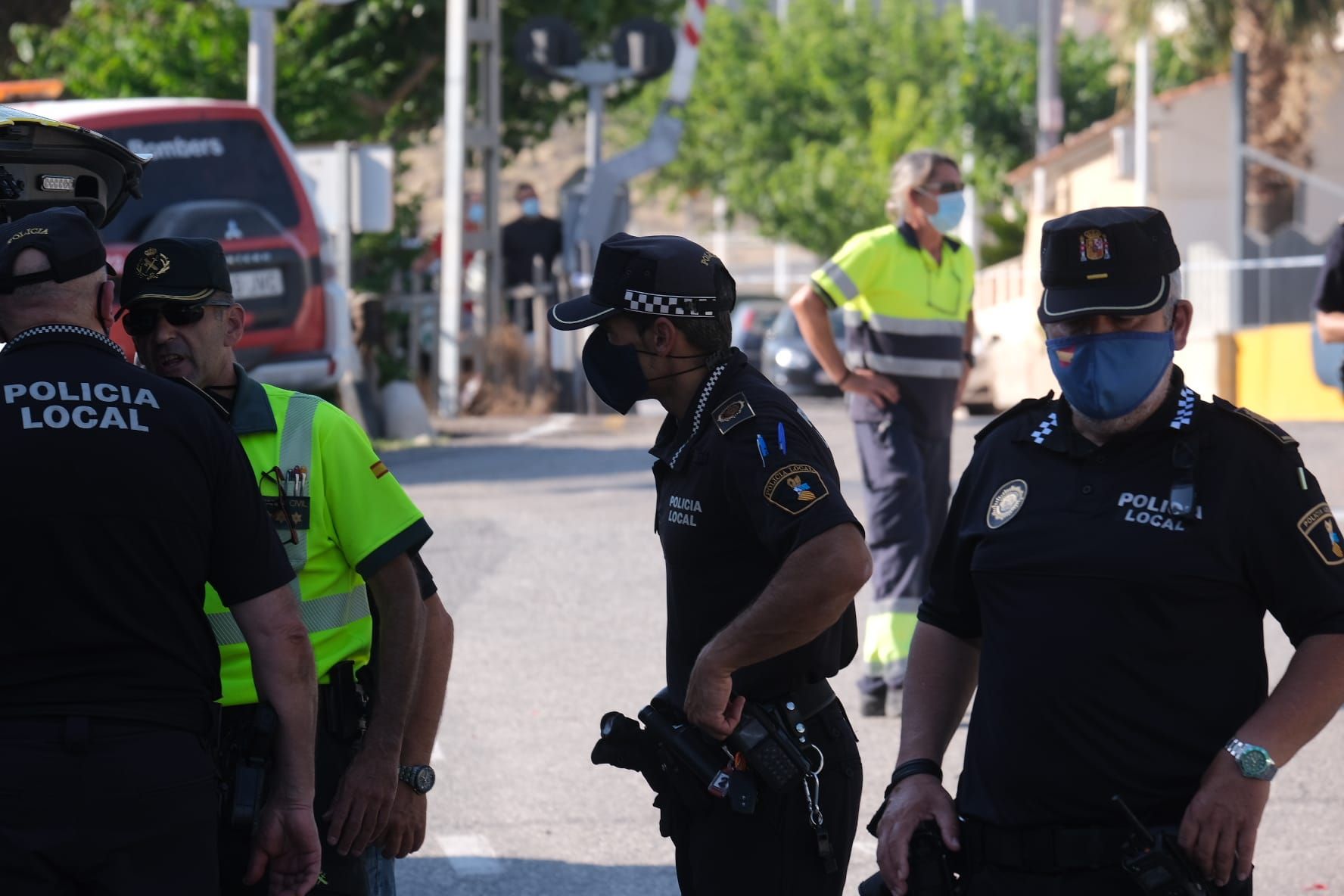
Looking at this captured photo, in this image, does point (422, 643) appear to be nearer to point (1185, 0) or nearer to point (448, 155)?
point (448, 155)

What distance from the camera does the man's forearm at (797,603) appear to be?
148 inches

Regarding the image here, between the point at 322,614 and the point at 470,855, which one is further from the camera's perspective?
the point at 470,855

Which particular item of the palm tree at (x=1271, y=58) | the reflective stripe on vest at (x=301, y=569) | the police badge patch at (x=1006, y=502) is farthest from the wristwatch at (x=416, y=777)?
the palm tree at (x=1271, y=58)

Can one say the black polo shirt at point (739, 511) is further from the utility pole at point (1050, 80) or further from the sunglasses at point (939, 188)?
the utility pole at point (1050, 80)

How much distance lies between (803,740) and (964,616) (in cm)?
48

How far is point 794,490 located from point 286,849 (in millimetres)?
1100

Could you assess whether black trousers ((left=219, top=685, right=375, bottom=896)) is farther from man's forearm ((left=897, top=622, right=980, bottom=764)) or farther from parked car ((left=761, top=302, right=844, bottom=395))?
parked car ((left=761, top=302, right=844, bottom=395))

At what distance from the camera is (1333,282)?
7.46m

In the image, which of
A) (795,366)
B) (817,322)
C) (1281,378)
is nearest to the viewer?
(817,322)

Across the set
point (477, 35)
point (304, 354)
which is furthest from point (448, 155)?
point (304, 354)

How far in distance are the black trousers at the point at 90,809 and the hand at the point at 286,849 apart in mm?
266

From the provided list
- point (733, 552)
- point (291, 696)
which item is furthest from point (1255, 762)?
point (291, 696)

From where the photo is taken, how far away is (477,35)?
21000mm

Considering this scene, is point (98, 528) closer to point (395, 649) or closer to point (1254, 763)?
point (395, 649)
